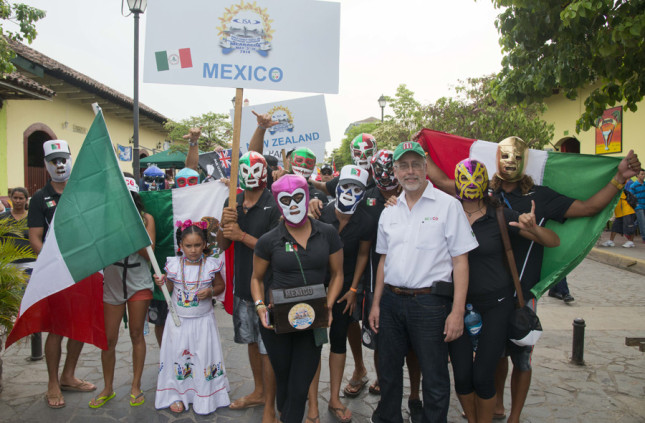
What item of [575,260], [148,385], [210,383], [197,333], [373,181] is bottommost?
[148,385]

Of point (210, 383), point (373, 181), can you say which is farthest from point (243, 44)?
point (210, 383)

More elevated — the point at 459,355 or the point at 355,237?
the point at 355,237

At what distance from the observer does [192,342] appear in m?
4.27

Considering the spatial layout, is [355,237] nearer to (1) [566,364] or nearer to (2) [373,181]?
(2) [373,181]

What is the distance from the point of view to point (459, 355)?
11.2ft

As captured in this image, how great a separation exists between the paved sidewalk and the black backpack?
23.3 feet

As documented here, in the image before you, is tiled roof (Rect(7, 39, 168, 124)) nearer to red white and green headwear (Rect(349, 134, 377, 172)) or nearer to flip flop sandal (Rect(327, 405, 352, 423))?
red white and green headwear (Rect(349, 134, 377, 172))

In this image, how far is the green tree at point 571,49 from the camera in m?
3.70

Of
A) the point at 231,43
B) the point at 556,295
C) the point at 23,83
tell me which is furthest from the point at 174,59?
the point at 23,83

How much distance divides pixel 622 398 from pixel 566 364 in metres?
0.89

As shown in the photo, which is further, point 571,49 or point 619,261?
point 619,261

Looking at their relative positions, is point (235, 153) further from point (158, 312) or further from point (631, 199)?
point (631, 199)

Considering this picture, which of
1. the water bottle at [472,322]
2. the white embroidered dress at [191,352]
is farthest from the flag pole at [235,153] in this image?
the water bottle at [472,322]

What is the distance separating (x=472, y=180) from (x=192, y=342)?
2.81 metres
